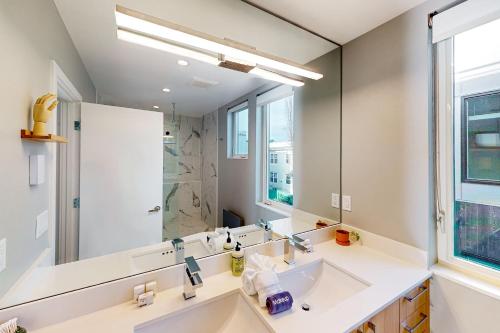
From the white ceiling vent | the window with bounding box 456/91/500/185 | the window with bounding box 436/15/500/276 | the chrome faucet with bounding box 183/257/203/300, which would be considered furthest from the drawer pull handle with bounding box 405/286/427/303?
the white ceiling vent

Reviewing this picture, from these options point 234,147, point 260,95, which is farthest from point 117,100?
point 260,95

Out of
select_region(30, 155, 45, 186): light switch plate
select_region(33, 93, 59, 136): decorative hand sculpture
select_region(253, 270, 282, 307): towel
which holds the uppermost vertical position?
select_region(33, 93, 59, 136): decorative hand sculpture

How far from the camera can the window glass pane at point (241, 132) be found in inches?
56.9

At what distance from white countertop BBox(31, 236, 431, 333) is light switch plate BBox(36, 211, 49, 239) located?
1.14ft

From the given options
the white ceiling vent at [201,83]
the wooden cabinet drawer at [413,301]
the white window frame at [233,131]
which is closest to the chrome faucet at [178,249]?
the white window frame at [233,131]

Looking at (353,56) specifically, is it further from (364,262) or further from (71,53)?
(71,53)

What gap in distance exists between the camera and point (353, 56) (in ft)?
5.37

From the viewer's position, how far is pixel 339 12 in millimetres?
1356

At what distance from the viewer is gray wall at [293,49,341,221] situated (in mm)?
1722

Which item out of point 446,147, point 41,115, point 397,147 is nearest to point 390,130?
point 397,147

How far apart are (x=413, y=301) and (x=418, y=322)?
0.18m

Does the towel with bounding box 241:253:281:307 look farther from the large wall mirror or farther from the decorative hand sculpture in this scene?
the decorative hand sculpture

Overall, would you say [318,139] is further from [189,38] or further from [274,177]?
[189,38]

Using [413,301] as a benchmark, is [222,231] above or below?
above
